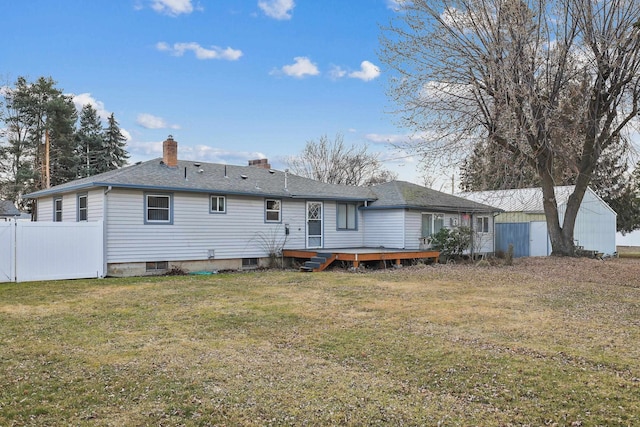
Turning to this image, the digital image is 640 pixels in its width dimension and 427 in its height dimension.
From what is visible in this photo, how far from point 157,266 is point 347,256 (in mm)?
6365

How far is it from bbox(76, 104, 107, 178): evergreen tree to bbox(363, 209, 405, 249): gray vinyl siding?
1005 inches

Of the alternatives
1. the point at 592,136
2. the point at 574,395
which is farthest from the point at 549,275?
the point at 574,395

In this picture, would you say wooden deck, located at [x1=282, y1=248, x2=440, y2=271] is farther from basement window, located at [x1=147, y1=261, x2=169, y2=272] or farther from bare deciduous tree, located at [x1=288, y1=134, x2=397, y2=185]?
bare deciduous tree, located at [x1=288, y1=134, x2=397, y2=185]

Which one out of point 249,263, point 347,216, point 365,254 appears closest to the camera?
point 365,254

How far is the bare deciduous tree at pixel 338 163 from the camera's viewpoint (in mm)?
40250

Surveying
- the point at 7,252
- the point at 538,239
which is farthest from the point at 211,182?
the point at 538,239

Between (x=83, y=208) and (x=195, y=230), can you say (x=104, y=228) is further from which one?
(x=195, y=230)

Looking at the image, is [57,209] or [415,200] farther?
[415,200]

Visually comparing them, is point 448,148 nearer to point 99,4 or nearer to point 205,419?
point 99,4

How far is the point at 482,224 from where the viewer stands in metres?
23.7

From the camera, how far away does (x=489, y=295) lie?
10.8 metres

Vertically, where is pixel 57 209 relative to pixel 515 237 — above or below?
above

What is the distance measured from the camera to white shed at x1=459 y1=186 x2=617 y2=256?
25062 millimetres

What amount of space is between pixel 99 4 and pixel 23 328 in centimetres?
1247
